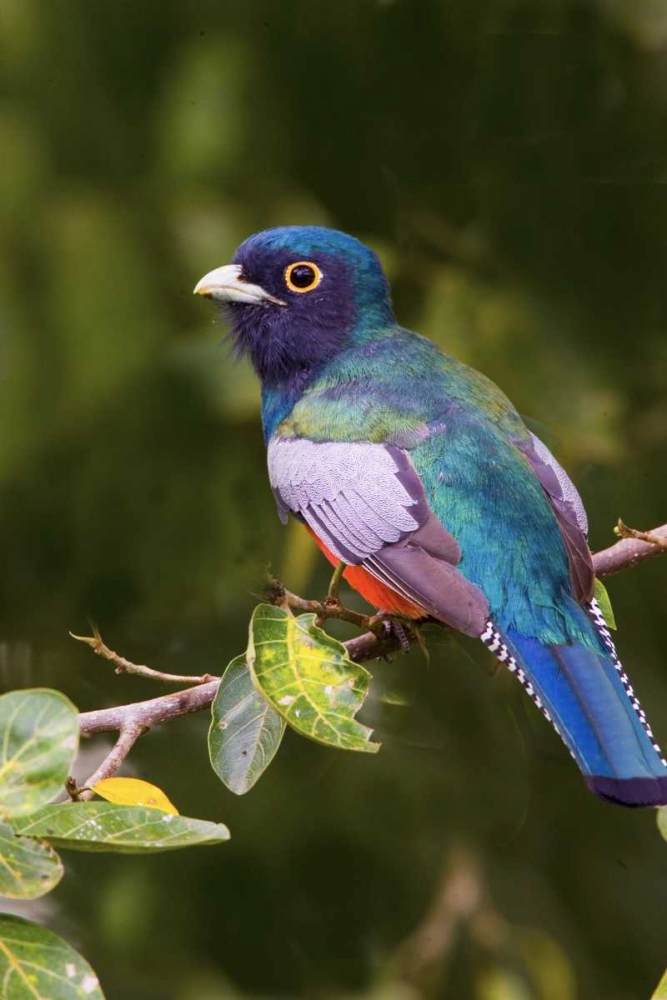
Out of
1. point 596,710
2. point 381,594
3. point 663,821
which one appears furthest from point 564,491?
point 663,821

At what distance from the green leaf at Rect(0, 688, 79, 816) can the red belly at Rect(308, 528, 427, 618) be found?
3.59 ft

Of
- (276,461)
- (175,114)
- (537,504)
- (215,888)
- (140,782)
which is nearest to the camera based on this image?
(140,782)

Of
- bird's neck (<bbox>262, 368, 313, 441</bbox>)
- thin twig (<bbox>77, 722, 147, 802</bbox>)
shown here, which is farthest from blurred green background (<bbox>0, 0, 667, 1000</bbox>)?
thin twig (<bbox>77, 722, 147, 802</bbox>)

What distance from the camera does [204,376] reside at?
3369 millimetres

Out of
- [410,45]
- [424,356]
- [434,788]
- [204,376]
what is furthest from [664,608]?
[410,45]

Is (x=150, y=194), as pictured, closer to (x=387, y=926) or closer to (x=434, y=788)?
(x=434, y=788)

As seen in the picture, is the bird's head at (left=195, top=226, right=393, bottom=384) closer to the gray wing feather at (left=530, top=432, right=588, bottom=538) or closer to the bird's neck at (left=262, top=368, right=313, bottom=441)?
the bird's neck at (left=262, top=368, right=313, bottom=441)

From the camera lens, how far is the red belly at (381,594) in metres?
2.57

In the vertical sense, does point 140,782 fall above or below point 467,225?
below

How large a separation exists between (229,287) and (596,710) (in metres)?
1.46

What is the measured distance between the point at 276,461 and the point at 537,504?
24.8 inches

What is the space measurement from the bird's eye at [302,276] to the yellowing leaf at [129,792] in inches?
61.7

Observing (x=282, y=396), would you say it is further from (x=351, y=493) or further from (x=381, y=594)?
(x=381, y=594)

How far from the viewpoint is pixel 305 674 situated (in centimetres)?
184
